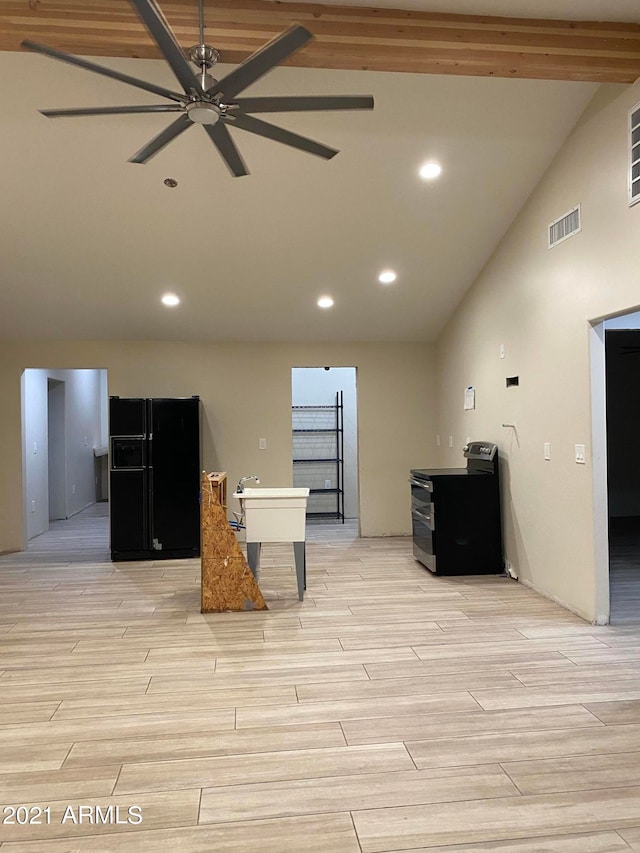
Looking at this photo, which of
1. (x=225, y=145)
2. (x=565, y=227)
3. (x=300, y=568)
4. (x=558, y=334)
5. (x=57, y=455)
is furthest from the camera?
(x=57, y=455)

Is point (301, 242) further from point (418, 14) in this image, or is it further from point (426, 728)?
point (426, 728)

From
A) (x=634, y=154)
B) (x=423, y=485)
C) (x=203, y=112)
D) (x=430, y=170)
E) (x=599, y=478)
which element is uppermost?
(x=430, y=170)

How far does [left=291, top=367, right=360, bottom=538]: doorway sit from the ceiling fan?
593 centimetres

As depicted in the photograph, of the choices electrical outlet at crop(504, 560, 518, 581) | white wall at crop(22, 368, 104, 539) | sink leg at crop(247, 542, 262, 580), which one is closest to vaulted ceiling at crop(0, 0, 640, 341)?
white wall at crop(22, 368, 104, 539)

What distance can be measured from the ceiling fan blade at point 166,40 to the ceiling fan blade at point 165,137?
0.26m

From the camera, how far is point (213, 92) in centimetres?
241

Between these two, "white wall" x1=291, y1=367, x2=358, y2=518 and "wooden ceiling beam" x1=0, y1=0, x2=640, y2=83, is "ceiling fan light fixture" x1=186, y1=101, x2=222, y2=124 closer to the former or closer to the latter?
"wooden ceiling beam" x1=0, y1=0, x2=640, y2=83

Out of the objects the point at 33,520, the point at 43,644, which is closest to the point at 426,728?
the point at 43,644

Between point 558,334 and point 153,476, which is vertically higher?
point 558,334

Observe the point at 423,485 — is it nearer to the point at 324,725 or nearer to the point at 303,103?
the point at 324,725

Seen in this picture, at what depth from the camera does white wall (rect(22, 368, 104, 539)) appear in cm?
749

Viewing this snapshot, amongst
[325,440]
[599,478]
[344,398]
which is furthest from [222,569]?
[344,398]

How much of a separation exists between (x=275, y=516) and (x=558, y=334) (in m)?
2.56

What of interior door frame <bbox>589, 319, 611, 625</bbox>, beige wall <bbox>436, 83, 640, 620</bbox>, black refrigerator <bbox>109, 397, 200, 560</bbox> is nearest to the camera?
beige wall <bbox>436, 83, 640, 620</bbox>
